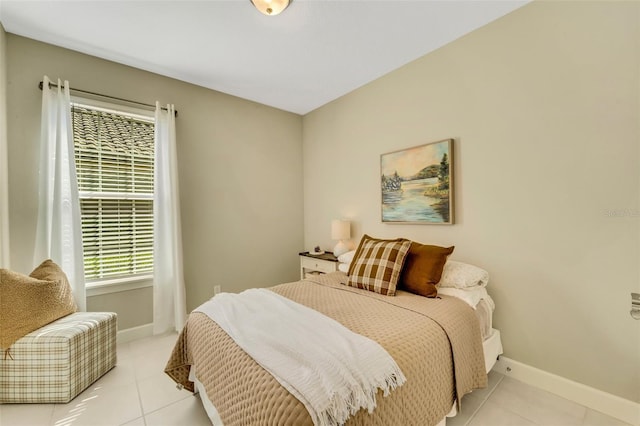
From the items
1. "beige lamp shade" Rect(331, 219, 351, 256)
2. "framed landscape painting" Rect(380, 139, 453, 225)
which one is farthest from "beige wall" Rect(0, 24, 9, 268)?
"framed landscape painting" Rect(380, 139, 453, 225)

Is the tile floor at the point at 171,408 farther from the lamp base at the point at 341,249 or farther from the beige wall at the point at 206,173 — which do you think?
the lamp base at the point at 341,249

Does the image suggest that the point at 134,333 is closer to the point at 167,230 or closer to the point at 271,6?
the point at 167,230

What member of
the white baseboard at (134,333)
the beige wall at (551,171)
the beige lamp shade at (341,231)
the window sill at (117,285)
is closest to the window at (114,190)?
the window sill at (117,285)

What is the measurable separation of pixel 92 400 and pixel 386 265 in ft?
7.16

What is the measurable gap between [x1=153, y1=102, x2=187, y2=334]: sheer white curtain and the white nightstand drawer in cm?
139

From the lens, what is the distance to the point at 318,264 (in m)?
3.24

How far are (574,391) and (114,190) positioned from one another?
3938mm

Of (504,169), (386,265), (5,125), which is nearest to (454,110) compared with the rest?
(504,169)

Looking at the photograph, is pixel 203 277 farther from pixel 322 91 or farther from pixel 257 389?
pixel 322 91

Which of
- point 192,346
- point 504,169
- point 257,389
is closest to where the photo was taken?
point 257,389

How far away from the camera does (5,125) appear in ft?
7.04

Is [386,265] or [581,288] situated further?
[386,265]

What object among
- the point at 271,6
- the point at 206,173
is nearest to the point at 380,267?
the point at 271,6

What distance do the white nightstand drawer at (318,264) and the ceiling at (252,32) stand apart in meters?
2.02
